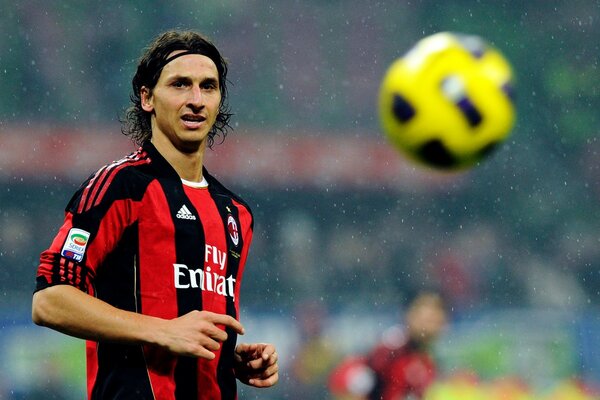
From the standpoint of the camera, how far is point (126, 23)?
14.8 meters

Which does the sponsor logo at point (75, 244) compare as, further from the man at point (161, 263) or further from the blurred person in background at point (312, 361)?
the blurred person in background at point (312, 361)

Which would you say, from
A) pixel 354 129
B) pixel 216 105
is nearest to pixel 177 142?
pixel 216 105

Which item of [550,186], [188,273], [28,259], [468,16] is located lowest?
[188,273]

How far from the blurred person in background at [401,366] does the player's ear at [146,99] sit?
3366 millimetres

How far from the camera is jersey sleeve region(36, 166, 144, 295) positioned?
282 centimetres

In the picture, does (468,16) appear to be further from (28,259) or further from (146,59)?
(146,59)

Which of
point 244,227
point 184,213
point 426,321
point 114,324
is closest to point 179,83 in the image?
point 184,213

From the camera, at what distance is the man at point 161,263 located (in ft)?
9.12

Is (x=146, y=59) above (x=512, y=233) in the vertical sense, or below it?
below

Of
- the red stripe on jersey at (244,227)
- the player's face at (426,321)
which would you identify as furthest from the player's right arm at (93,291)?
the player's face at (426,321)

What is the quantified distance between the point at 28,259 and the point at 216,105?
953 centimetres

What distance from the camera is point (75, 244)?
2828 millimetres

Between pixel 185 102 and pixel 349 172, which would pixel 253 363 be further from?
pixel 349 172

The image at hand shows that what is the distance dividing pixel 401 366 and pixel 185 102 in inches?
144
